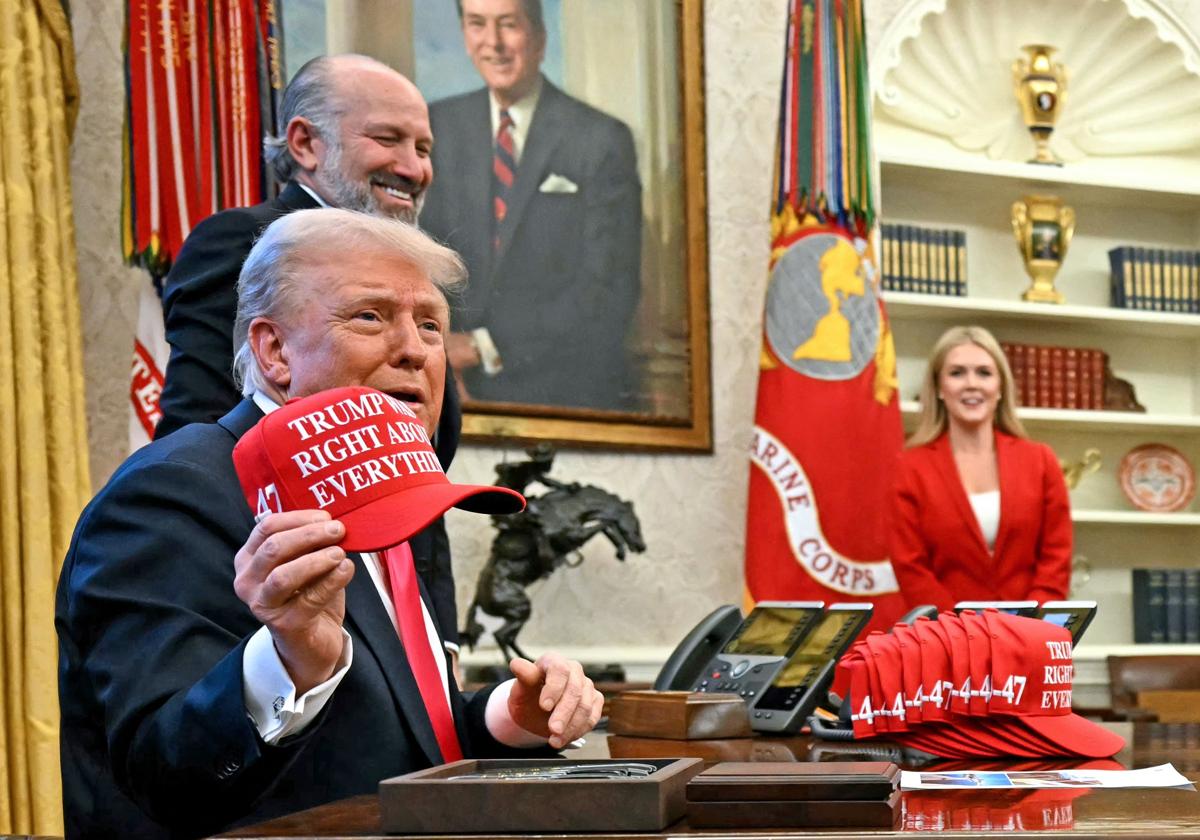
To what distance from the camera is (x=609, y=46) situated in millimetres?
5711

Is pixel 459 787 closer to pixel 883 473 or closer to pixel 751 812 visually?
pixel 751 812

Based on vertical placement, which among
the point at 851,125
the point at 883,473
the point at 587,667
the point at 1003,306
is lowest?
the point at 587,667

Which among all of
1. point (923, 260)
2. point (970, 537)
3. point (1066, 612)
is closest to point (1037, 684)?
point (1066, 612)

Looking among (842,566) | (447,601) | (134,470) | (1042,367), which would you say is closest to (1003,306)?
(1042,367)

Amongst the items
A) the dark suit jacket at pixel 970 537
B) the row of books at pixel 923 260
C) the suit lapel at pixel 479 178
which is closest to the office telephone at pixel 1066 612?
the dark suit jacket at pixel 970 537

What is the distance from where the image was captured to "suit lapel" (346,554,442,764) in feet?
5.03

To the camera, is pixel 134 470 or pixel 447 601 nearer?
pixel 134 470

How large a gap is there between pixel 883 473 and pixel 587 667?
120 cm

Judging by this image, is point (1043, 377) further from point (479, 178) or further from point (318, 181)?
point (318, 181)

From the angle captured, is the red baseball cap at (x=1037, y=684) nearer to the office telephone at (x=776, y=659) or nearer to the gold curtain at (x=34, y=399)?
the office telephone at (x=776, y=659)

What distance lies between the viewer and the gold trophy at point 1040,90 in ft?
20.8

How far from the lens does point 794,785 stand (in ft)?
3.68

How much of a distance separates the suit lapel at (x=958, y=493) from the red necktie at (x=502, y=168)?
1670 mm

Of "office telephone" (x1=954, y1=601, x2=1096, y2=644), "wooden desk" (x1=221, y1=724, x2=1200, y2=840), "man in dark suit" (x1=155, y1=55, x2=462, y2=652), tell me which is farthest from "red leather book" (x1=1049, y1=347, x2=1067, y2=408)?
"wooden desk" (x1=221, y1=724, x2=1200, y2=840)
